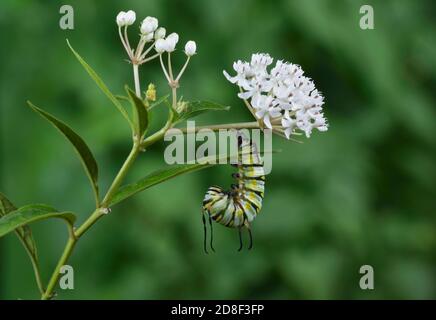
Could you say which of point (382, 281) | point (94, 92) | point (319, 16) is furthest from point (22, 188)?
point (382, 281)

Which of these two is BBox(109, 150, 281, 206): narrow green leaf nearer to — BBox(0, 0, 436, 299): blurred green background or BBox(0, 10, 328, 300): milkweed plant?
BBox(0, 10, 328, 300): milkweed plant

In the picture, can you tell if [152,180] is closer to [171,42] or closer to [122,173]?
[122,173]

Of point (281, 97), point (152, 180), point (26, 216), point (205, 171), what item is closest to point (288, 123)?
point (281, 97)

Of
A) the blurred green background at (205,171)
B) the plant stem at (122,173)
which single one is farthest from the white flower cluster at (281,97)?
the blurred green background at (205,171)

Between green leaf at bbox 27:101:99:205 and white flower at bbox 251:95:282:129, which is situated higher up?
white flower at bbox 251:95:282:129

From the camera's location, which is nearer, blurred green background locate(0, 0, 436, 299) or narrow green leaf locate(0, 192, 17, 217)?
narrow green leaf locate(0, 192, 17, 217)

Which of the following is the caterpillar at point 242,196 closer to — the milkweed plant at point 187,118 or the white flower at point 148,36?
the milkweed plant at point 187,118

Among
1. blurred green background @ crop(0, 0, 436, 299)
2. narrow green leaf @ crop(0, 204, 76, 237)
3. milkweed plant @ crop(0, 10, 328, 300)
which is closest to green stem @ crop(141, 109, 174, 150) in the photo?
milkweed plant @ crop(0, 10, 328, 300)
